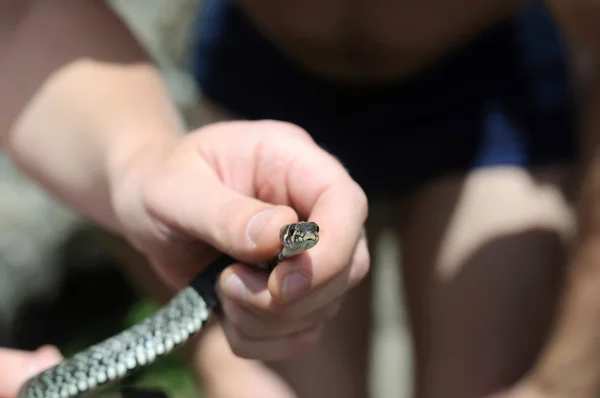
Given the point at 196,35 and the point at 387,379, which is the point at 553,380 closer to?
the point at 387,379

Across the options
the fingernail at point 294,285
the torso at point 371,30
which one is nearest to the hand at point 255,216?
the fingernail at point 294,285

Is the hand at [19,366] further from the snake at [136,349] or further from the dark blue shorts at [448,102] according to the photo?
the dark blue shorts at [448,102]

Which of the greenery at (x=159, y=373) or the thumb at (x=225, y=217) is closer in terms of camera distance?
the thumb at (x=225, y=217)

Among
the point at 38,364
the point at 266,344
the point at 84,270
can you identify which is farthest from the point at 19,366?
the point at 84,270

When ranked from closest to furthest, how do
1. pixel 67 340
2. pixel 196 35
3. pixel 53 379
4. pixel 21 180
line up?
pixel 53 379
pixel 67 340
pixel 196 35
pixel 21 180

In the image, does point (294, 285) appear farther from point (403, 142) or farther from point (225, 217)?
point (403, 142)

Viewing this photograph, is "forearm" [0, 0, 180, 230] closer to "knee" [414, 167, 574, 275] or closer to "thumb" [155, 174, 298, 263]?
"thumb" [155, 174, 298, 263]

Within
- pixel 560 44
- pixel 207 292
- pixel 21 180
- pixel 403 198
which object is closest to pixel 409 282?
pixel 403 198
